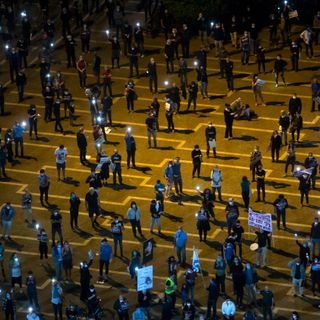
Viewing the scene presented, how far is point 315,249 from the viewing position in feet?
198

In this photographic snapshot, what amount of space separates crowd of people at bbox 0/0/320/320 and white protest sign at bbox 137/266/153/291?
49cm

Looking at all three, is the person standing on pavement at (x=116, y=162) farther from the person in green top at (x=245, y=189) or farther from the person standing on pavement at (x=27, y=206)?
the person in green top at (x=245, y=189)

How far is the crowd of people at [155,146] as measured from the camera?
57188 millimetres

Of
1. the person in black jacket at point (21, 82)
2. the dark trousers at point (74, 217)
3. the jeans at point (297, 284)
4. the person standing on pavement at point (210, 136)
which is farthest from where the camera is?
the person in black jacket at point (21, 82)

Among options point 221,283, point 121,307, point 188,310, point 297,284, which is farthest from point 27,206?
point 297,284

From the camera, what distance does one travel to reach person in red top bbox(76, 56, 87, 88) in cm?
7388

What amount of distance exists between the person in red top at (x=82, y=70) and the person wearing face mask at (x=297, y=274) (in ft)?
63.7

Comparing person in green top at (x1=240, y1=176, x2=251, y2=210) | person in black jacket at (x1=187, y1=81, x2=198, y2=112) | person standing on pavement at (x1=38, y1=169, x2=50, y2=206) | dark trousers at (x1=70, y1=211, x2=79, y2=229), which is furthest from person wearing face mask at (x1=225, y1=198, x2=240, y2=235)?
person in black jacket at (x1=187, y1=81, x2=198, y2=112)

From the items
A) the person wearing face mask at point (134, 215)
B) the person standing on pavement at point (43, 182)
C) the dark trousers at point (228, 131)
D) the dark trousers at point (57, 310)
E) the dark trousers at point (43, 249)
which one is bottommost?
the dark trousers at point (57, 310)

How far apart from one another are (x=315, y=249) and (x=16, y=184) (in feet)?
43.4

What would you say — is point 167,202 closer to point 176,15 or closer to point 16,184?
point 16,184

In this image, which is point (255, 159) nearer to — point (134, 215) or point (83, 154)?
point (134, 215)

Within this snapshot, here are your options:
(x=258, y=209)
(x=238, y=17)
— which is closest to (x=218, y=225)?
(x=258, y=209)

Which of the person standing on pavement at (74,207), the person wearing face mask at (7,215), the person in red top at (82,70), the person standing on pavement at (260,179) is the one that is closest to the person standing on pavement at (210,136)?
the person standing on pavement at (260,179)
